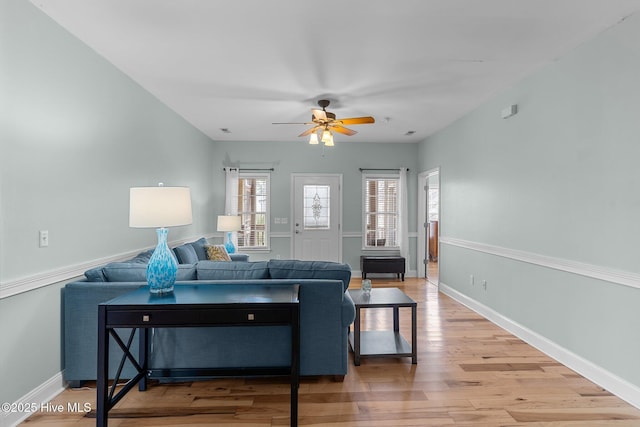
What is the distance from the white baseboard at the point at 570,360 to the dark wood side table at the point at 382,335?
1216mm

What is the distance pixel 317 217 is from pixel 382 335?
3601 millimetres

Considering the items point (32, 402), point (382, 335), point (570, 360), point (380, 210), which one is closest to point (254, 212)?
point (380, 210)

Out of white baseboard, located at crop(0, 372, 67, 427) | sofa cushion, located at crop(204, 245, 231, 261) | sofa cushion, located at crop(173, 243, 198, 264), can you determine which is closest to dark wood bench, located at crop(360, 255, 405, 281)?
sofa cushion, located at crop(204, 245, 231, 261)

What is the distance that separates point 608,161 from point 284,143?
16.5 feet

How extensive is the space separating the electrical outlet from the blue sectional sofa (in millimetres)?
334

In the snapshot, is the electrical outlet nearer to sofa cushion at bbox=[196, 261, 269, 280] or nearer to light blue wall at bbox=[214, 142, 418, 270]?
sofa cushion at bbox=[196, 261, 269, 280]

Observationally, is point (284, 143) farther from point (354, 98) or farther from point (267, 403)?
point (267, 403)

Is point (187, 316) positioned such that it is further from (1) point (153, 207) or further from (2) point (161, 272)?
(1) point (153, 207)

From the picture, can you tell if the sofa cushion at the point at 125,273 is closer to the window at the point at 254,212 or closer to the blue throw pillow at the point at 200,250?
the blue throw pillow at the point at 200,250

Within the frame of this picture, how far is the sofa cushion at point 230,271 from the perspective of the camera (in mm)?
2654

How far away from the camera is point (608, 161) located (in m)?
2.55

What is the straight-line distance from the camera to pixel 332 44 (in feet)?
9.16

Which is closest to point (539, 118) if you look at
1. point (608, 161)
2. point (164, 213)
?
point (608, 161)

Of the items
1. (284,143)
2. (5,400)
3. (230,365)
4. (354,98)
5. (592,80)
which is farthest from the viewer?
(284,143)
